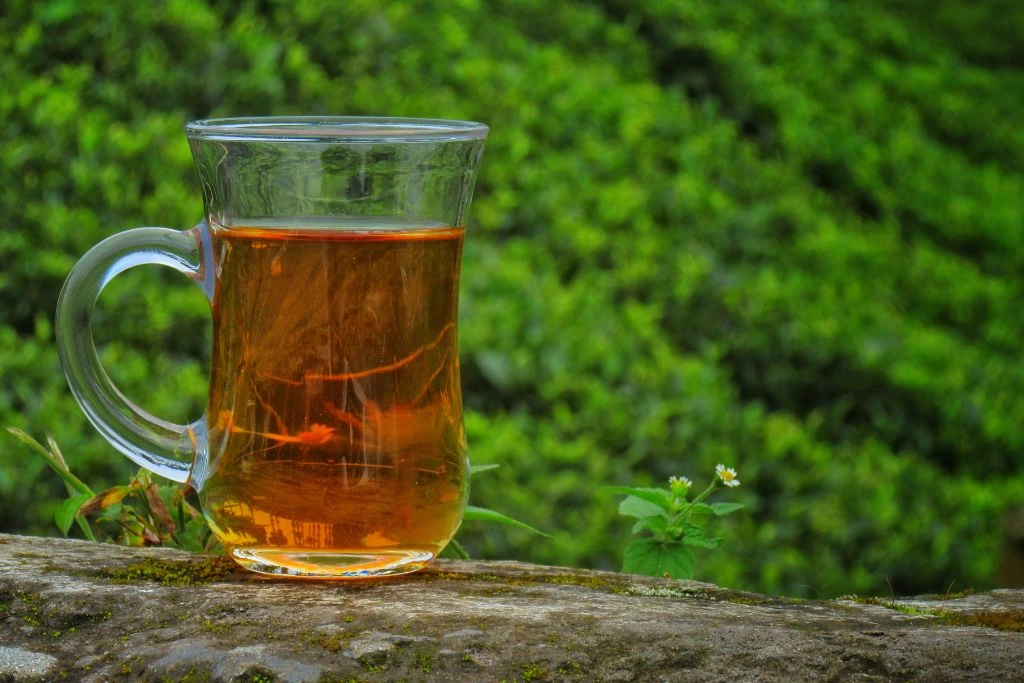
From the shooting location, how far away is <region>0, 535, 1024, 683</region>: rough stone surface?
1.42 meters

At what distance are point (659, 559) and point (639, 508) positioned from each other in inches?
4.5

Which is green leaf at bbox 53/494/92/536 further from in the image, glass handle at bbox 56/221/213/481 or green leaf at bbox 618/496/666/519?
green leaf at bbox 618/496/666/519

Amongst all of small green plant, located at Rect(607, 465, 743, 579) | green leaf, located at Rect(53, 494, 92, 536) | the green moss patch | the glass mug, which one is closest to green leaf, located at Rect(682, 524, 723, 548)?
small green plant, located at Rect(607, 465, 743, 579)

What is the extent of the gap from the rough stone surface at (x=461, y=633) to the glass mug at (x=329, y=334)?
0.33 ft

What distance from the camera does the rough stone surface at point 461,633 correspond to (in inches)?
56.1

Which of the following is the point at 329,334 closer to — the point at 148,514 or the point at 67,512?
the point at 67,512

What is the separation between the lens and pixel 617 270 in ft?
15.0

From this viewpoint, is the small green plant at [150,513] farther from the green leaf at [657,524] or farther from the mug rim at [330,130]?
the mug rim at [330,130]

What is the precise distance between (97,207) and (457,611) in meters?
2.57

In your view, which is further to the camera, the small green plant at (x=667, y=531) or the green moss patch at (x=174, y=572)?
the small green plant at (x=667, y=531)

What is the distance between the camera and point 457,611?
1.60 metres

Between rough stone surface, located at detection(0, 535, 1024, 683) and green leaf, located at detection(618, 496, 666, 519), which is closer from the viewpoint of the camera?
rough stone surface, located at detection(0, 535, 1024, 683)

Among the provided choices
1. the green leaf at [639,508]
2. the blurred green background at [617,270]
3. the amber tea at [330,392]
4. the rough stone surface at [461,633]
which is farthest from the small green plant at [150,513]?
the blurred green background at [617,270]

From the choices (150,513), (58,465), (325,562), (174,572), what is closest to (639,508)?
(325,562)
